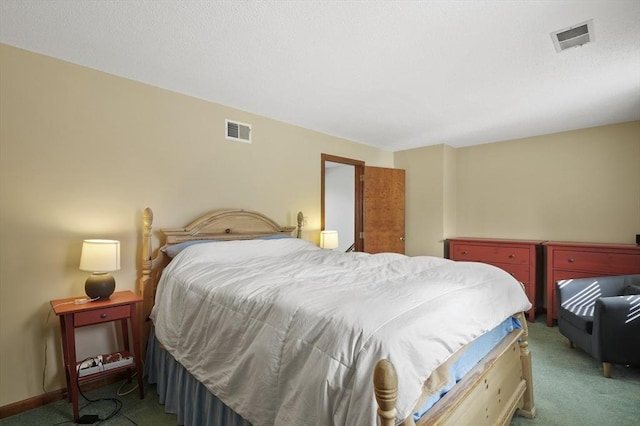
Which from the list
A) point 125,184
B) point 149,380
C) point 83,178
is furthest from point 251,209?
point 149,380

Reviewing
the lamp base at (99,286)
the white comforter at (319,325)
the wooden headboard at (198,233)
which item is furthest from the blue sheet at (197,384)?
the lamp base at (99,286)

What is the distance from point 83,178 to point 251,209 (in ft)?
4.95

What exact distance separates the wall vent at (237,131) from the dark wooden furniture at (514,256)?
328cm

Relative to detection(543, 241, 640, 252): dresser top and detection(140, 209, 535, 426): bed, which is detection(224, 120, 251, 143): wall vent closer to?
detection(140, 209, 535, 426): bed

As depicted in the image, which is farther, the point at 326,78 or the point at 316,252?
the point at 316,252

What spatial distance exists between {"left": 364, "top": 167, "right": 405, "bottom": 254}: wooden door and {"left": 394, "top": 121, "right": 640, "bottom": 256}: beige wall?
0.92 feet

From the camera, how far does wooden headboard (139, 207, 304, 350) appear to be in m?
2.53

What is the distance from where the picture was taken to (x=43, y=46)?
215 cm

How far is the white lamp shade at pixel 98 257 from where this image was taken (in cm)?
212

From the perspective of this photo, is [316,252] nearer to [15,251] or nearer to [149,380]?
[149,380]

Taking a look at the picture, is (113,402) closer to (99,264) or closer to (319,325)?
(99,264)

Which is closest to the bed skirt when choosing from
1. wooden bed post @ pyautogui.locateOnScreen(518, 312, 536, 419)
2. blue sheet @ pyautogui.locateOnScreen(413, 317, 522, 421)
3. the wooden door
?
blue sheet @ pyautogui.locateOnScreen(413, 317, 522, 421)

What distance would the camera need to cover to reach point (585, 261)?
141 inches

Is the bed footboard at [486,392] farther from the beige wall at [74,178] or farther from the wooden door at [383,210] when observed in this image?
the wooden door at [383,210]
